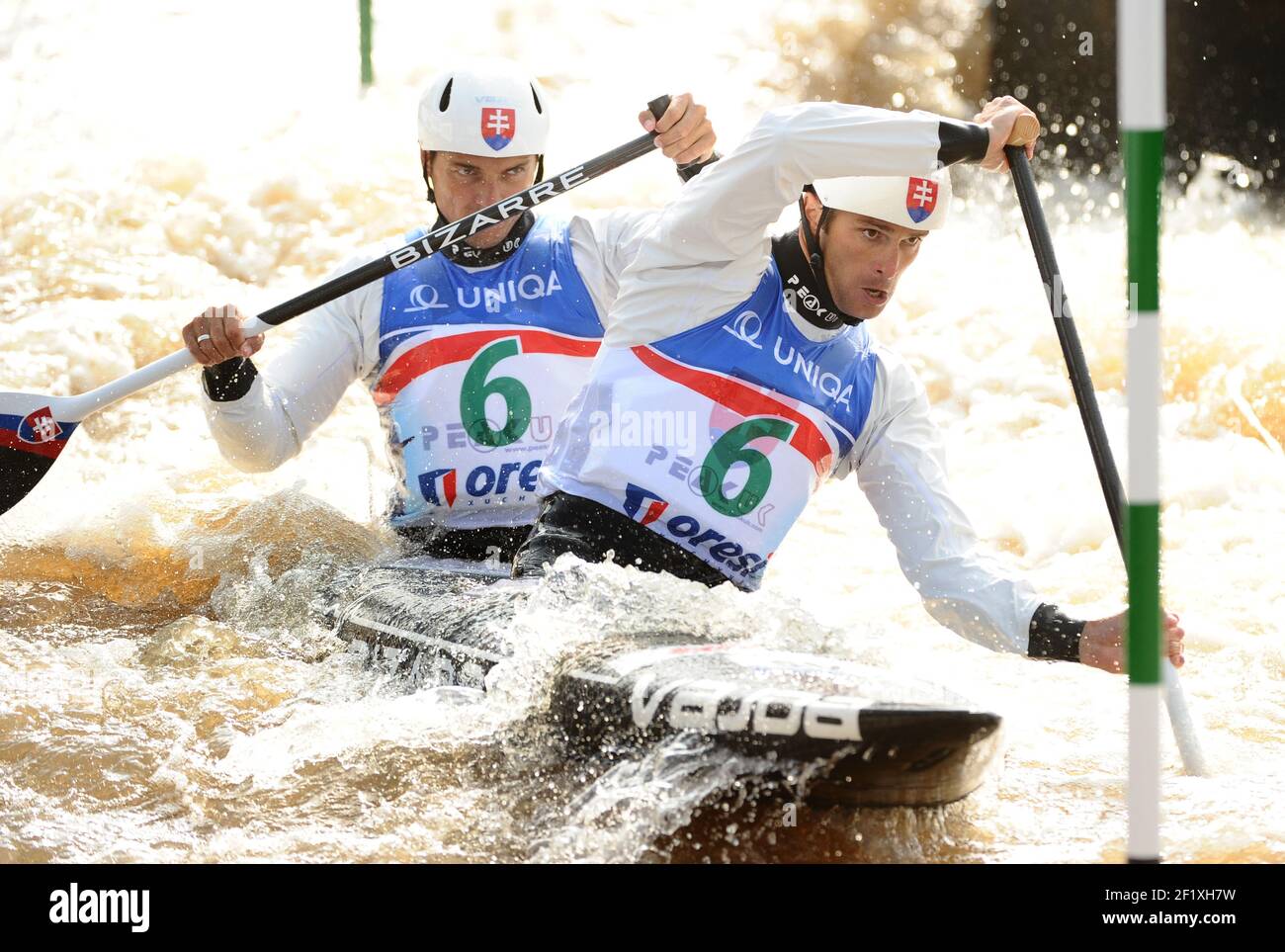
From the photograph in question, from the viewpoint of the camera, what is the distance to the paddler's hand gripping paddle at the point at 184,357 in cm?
371

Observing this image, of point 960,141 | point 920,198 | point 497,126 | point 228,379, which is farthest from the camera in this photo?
point 497,126

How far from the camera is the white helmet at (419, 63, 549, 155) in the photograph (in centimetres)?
385

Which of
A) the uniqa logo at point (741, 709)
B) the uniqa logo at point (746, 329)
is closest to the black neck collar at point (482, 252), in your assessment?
the uniqa logo at point (746, 329)

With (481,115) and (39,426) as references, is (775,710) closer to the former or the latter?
(481,115)

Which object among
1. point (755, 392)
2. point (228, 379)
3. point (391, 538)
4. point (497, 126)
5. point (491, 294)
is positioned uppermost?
point (497, 126)

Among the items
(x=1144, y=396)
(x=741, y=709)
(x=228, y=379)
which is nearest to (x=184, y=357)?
(x=228, y=379)

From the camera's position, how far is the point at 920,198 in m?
2.99

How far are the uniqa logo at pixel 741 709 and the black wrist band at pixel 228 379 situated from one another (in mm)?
1561

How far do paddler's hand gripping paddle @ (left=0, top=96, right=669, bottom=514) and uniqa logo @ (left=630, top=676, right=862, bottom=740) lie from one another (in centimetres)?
158

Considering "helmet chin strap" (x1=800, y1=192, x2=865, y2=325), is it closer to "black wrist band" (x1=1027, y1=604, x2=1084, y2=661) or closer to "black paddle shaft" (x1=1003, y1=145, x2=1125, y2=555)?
"black paddle shaft" (x1=1003, y1=145, x2=1125, y2=555)

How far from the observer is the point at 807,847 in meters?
2.49

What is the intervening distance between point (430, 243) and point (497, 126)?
39 centimetres
